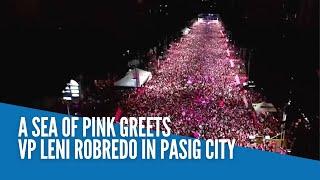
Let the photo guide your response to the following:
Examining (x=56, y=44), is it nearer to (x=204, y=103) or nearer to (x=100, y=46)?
(x=100, y=46)

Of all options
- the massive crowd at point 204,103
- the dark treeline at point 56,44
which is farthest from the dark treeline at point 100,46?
the massive crowd at point 204,103

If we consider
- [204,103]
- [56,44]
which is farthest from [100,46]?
[56,44]

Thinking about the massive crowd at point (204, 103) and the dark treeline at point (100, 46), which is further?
the massive crowd at point (204, 103)

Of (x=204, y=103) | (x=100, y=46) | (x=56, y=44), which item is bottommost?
(x=204, y=103)

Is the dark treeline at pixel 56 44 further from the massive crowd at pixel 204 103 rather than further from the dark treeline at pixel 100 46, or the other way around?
the massive crowd at pixel 204 103

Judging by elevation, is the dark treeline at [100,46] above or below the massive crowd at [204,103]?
above

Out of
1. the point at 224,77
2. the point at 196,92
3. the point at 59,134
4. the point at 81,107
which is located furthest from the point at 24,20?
the point at 224,77

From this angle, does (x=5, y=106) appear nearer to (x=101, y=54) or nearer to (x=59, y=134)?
(x=59, y=134)

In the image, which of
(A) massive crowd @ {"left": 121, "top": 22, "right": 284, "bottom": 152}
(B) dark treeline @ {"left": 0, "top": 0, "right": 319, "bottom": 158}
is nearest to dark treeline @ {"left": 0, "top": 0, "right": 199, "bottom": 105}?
(B) dark treeline @ {"left": 0, "top": 0, "right": 319, "bottom": 158}
